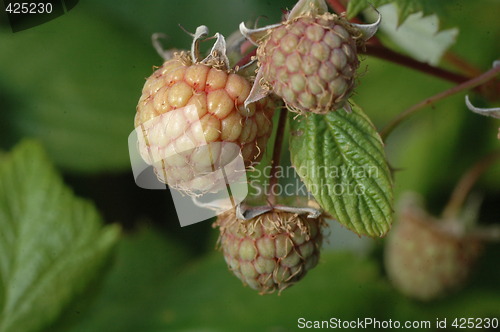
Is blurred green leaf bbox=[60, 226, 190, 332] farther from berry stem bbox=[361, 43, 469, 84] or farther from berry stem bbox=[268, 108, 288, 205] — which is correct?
berry stem bbox=[361, 43, 469, 84]

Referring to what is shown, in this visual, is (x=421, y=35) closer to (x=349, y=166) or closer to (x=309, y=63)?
(x=349, y=166)

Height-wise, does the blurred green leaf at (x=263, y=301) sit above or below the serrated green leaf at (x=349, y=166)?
below

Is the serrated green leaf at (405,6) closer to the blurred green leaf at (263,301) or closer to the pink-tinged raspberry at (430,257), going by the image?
the pink-tinged raspberry at (430,257)

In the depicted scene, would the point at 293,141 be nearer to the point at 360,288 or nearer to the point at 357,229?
the point at 357,229

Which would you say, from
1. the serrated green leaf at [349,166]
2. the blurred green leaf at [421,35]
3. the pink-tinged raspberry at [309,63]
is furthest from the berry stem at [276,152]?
the blurred green leaf at [421,35]

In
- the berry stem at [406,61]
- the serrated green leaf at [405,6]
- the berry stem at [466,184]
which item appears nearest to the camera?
the serrated green leaf at [405,6]

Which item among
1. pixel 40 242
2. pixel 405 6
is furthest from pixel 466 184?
pixel 40 242

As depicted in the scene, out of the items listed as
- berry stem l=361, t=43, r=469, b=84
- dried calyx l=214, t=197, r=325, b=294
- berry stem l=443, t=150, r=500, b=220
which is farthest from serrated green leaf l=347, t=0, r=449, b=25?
berry stem l=443, t=150, r=500, b=220
